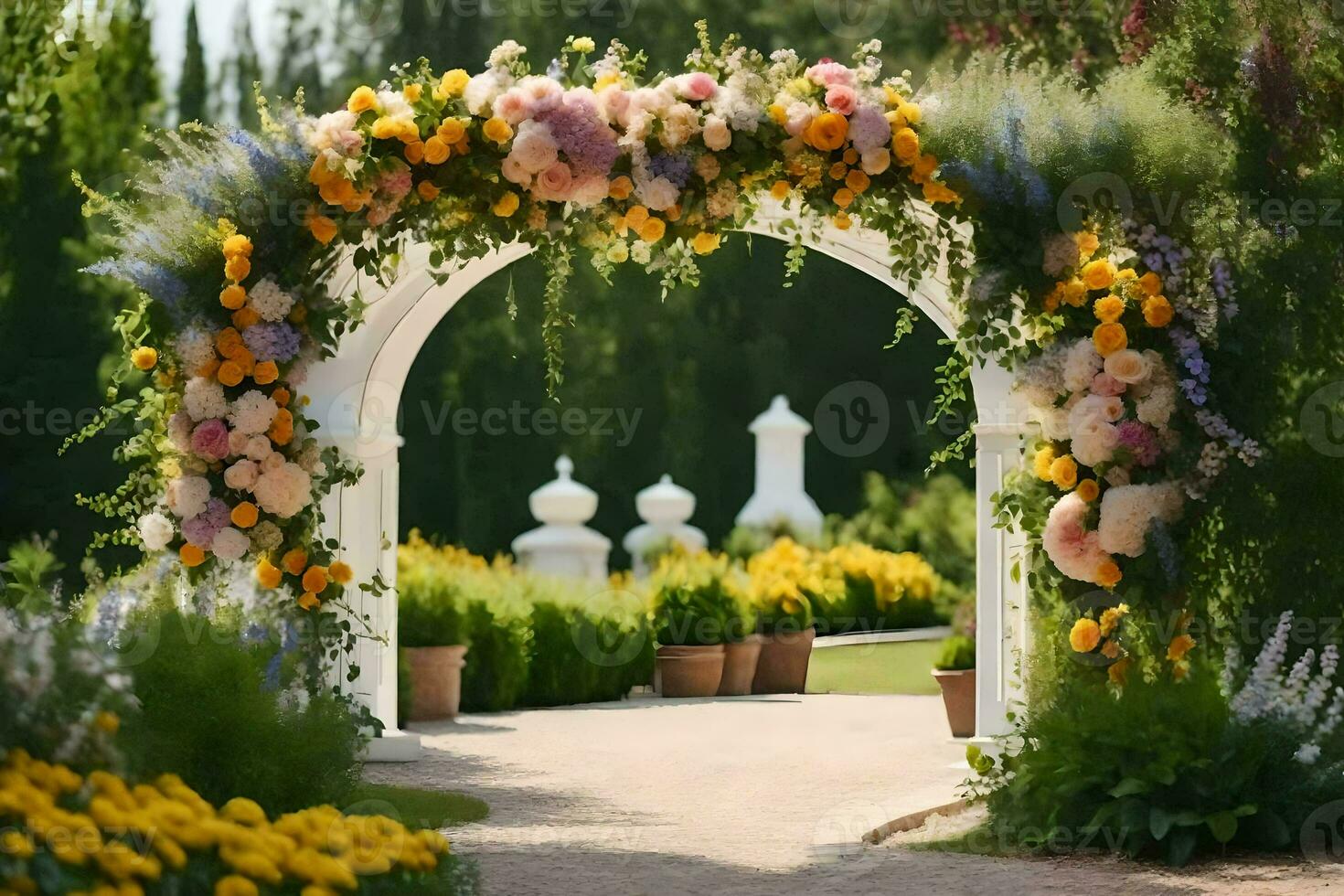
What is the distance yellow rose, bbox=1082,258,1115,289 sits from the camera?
21.5 ft

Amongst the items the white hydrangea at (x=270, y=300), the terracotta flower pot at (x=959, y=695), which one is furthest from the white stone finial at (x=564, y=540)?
the white hydrangea at (x=270, y=300)

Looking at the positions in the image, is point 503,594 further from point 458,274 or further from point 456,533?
point 456,533

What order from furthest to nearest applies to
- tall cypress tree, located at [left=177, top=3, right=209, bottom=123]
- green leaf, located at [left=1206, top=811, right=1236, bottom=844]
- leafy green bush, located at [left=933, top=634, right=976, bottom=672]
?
tall cypress tree, located at [left=177, top=3, right=209, bottom=123] < leafy green bush, located at [left=933, top=634, right=976, bottom=672] < green leaf, located at [left=1206, top=811, right=1236, bottom=844]

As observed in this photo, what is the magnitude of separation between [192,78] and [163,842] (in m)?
14.6

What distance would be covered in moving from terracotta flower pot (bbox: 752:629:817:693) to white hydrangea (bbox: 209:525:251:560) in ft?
22.7

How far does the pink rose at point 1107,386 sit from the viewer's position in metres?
6.52

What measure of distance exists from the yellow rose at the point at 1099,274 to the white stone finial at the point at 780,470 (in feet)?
42.4

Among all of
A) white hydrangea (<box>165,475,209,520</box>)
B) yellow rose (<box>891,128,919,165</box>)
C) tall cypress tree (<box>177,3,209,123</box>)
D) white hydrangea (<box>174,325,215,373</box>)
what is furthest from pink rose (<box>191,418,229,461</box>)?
tall cypress tree (<box>177,3,209,123</box>)

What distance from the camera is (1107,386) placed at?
A: 21.4ft

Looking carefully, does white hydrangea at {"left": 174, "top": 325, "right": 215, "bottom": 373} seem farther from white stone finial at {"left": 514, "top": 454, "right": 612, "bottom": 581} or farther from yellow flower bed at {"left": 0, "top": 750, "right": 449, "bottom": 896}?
white stone finial at {"left": 514, "top": 454, "right": 612, "bottom": 581}

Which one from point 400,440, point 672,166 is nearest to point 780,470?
point 400,440

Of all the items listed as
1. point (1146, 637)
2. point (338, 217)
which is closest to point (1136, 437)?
point (1146, 637)

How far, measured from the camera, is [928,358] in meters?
23.2

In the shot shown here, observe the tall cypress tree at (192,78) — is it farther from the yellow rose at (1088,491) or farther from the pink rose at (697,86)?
the yellow rose at (1088,491)
